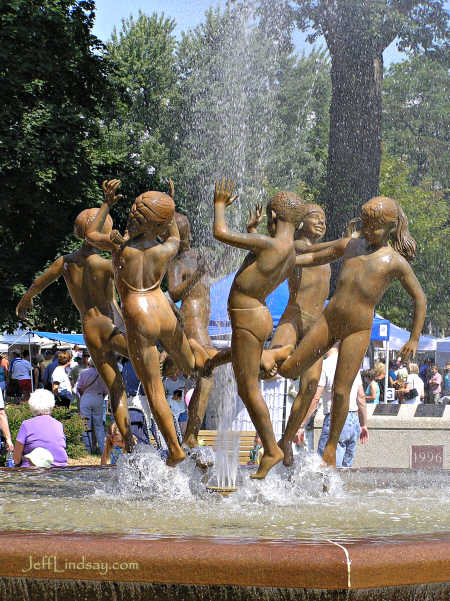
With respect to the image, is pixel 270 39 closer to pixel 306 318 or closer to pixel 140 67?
pixel 306 318

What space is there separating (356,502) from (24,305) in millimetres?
2911

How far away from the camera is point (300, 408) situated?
685 centimetres

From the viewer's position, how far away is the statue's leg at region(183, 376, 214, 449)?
6.79m

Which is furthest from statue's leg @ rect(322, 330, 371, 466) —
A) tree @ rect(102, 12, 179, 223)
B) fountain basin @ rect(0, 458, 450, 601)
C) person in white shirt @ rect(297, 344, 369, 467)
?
tree @ rect(102, 12, 179, 223)

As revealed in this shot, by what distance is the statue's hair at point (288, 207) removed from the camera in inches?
247

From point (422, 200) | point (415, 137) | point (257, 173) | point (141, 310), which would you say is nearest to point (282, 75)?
point (257, 173)

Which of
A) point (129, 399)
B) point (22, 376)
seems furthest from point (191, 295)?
point (22, 376)

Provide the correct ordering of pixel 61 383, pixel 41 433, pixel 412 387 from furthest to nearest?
pixel 61 383 < pixel 412 387 < pixel 41 433

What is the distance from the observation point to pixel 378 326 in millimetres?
14969

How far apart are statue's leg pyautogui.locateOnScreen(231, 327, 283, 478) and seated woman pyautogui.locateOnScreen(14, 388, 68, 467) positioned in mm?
2507

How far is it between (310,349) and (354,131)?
10.6 meters

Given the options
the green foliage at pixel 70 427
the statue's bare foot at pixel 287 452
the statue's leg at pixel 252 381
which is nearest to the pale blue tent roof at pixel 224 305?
the green foliage at pixel 70 427

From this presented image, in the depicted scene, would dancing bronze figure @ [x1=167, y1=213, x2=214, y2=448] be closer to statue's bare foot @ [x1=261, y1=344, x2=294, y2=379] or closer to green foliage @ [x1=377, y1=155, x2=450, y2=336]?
statue's bare foot @ [x1=261, y1=344, x2=294, y2=379]

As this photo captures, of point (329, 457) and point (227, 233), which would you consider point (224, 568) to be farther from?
point (329, 457)
